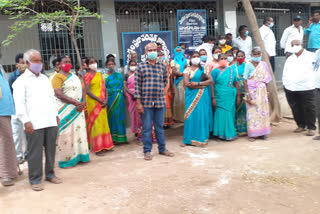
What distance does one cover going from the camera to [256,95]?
6.21 meters

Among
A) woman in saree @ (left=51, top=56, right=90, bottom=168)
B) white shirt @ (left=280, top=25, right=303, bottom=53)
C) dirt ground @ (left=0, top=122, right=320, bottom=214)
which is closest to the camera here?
dirt ground @ (left=0, top=122, right=320, bottom=214)

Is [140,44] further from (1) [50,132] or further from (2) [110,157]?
(1) [50,132]

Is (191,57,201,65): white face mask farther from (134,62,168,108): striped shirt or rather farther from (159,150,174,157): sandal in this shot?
(159,150,174,157): sandal

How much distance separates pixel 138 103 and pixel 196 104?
135cm

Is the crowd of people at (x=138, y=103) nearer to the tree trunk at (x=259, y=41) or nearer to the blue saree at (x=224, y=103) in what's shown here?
the blue saree at (x=224, y=103)

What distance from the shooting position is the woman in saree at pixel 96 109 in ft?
18.2

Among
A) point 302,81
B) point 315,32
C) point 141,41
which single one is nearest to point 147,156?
point 302,81

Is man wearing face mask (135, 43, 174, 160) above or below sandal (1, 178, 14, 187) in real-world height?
above

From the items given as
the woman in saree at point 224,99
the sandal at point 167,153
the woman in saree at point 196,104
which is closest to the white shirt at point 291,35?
the woman in saree at point 224,99

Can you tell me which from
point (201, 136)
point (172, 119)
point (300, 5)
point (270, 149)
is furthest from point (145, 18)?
point (300, 5)

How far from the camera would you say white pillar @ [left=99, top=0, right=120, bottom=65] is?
8.09m

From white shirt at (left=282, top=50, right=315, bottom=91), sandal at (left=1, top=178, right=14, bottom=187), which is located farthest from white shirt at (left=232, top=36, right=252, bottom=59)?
sandal at (left=1, top=178, right=14, bottom=187)

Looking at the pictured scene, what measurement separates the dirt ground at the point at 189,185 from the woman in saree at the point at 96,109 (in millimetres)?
350

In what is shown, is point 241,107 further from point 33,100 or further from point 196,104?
point 33,100
